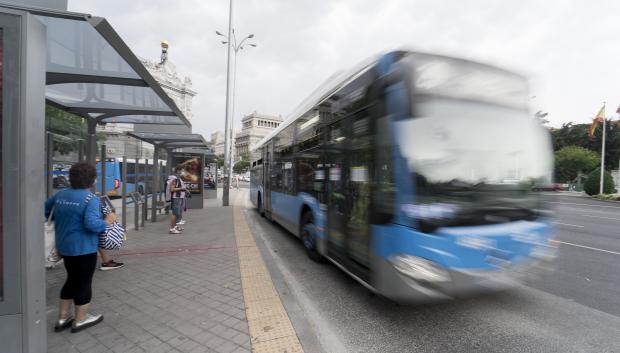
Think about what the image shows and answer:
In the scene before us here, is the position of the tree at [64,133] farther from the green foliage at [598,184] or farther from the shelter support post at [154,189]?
the green foliage at [598,184]

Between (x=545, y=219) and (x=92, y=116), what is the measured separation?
773 cm

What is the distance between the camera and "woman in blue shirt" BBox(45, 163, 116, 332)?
282 cm

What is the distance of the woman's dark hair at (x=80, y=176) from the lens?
9.41 feet

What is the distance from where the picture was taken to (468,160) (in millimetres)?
2938

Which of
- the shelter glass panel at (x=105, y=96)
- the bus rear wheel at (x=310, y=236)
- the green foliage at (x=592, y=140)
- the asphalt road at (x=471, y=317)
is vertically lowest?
the asphalt road at (x=471, y=317)

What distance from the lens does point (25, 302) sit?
7.27ft

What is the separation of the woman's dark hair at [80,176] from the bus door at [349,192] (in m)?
2.85

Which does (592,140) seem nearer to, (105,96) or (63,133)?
A: (105,96)

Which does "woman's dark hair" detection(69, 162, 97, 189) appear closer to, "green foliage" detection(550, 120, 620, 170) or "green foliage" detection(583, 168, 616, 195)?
"green foliage" detection(583, 168, 616, 195)

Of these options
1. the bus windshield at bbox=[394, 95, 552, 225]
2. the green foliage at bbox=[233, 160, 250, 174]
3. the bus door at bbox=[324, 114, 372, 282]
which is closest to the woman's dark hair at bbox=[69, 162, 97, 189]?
the bus door at bbox=[324, 114, 372, 282]

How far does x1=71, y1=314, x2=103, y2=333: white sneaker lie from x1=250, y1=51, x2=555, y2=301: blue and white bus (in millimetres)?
2864

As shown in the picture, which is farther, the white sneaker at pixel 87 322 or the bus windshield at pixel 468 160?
the white sneaker at pixel 87 322

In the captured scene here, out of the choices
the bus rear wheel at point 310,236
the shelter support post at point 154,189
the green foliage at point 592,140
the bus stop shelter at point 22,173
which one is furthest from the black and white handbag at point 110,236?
the green foliage at point 592,140

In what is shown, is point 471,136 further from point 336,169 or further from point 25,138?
point 25,138
